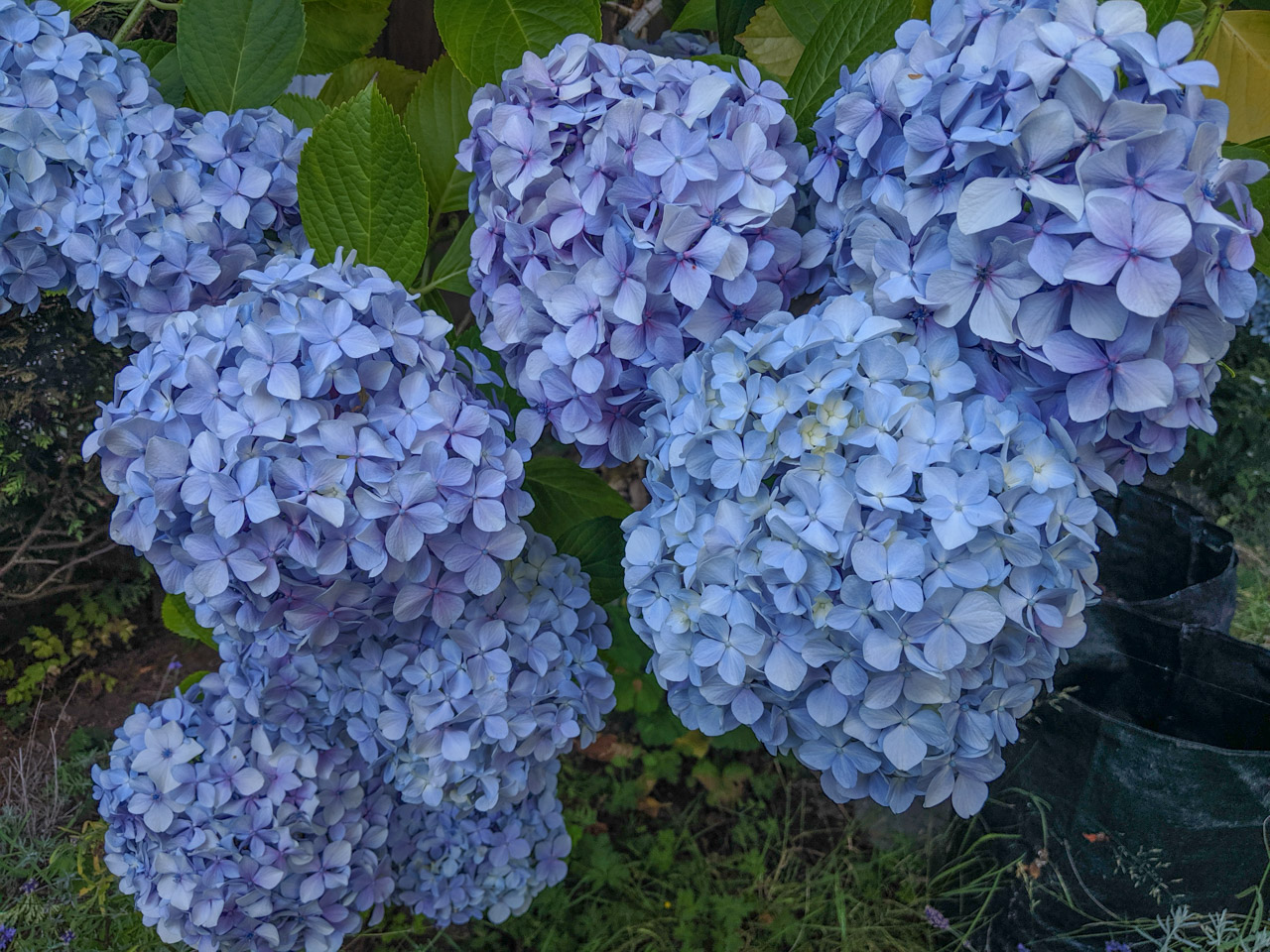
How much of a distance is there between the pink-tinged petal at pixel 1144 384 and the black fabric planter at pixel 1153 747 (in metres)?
0.73

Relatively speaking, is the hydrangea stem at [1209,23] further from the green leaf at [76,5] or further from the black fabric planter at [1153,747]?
the green leaf at [76,5]

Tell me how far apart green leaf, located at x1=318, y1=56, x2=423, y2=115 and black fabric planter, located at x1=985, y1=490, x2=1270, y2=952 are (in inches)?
44.3

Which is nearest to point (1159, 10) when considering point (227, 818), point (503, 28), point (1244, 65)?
point (1244, 65)

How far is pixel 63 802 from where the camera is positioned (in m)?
1.36

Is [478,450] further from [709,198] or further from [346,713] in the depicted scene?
[346,713]

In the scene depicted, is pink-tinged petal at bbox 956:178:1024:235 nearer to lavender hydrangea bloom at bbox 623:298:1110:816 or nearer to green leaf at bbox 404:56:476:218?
lavender hydrangea bloom at bbox 623:298:1110:816

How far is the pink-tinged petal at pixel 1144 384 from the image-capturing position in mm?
497

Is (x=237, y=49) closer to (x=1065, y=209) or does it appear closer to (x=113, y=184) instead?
(x=113, y=184)

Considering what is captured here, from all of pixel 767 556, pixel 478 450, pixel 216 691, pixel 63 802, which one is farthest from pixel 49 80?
pixel 63 802

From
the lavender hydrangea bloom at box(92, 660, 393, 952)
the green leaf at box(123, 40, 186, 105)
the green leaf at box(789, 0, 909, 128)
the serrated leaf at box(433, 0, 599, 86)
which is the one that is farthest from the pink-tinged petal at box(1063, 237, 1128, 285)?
the green leaf at box(123, 40, 186, 105)

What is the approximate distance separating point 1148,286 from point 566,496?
1.87 ft

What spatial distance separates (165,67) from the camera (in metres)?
0.90

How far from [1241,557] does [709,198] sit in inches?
63.8

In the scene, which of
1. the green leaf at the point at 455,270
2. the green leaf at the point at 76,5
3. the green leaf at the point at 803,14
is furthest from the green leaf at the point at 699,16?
the green leaf at the point at 76,5
